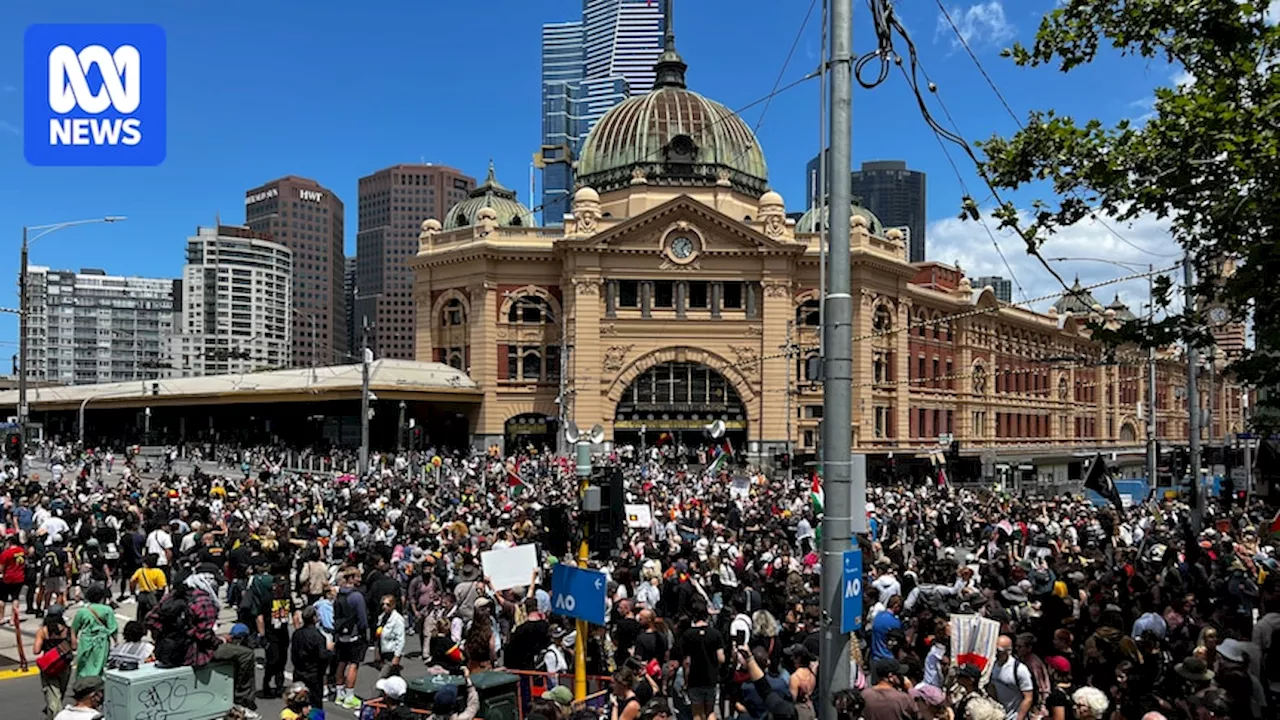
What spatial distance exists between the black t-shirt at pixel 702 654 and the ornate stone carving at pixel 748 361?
51.5 metres

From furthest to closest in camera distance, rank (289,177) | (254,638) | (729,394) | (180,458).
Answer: (289,177), (729,394), (180,458), (254,638)

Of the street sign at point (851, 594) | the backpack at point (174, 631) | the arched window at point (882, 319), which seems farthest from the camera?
the arched window at point (882, 319)

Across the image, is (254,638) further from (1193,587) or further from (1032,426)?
(1032,426)

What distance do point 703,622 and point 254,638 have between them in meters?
7.35

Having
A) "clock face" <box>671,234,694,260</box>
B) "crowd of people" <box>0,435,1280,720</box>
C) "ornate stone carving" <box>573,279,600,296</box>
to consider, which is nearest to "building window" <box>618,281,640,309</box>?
"ornate stone carving" <box>573,279,600,296</box>

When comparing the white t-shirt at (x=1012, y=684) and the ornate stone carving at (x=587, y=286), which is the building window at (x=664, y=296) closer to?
the ornate stone carving at (x=587, y=286)

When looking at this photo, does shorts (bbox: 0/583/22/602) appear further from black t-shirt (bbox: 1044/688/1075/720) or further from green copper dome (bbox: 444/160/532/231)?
green copper dome (bbox: 444/160/532/231)

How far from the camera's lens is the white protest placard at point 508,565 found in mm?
13703

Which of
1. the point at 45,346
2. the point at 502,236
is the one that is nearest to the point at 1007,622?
the point at 502,236

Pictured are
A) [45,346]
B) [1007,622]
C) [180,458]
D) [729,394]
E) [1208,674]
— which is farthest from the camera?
[45,346]

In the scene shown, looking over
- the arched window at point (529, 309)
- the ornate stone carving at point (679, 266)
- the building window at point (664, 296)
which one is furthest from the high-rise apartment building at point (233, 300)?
A: the ornate stone carving at point (679, 266)

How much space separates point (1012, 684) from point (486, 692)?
17.1 feet

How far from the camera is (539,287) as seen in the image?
64500mm

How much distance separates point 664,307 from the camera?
6300 centimetres
